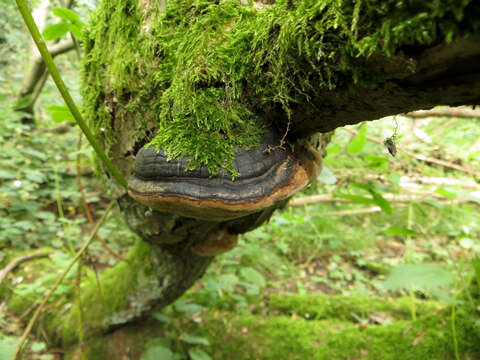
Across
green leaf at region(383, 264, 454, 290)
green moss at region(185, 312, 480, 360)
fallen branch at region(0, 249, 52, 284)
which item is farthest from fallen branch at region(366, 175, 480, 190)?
fallen branch at region(0, 249, 52, 284)

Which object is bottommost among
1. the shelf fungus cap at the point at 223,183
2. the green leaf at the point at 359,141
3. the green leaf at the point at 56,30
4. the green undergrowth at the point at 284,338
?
the green undergrowth at the point at 284,338

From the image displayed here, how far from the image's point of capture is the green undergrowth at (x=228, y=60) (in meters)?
0.47

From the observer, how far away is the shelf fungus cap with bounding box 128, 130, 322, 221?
0.75 m

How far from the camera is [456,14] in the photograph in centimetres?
37

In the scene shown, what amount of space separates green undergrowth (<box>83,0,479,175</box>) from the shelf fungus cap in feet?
0.12

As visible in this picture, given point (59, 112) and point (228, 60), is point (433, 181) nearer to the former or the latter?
point (228, 60)

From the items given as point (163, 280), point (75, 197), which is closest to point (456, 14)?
point (163, 280)

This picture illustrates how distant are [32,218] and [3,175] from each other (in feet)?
2.15

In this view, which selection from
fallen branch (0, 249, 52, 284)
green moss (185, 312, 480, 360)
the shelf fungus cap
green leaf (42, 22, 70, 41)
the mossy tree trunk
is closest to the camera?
the mossy tree trunk

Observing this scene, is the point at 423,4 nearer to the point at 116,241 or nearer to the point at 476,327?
the point at 476,327

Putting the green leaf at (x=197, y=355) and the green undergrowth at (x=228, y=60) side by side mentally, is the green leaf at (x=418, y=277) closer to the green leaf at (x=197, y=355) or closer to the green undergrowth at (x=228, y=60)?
the green undergrowth at (x=228, y=60)

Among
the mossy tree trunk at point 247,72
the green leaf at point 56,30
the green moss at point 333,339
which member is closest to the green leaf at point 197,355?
the green moss at point 333,339

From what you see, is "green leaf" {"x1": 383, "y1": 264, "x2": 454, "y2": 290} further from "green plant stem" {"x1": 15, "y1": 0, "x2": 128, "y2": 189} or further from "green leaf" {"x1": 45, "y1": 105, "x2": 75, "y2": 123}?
"green leaf" {"x1": 45, "y1": 105, "x2": 75, "y2": 123}

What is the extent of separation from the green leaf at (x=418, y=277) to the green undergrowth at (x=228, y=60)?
109 centimetres
